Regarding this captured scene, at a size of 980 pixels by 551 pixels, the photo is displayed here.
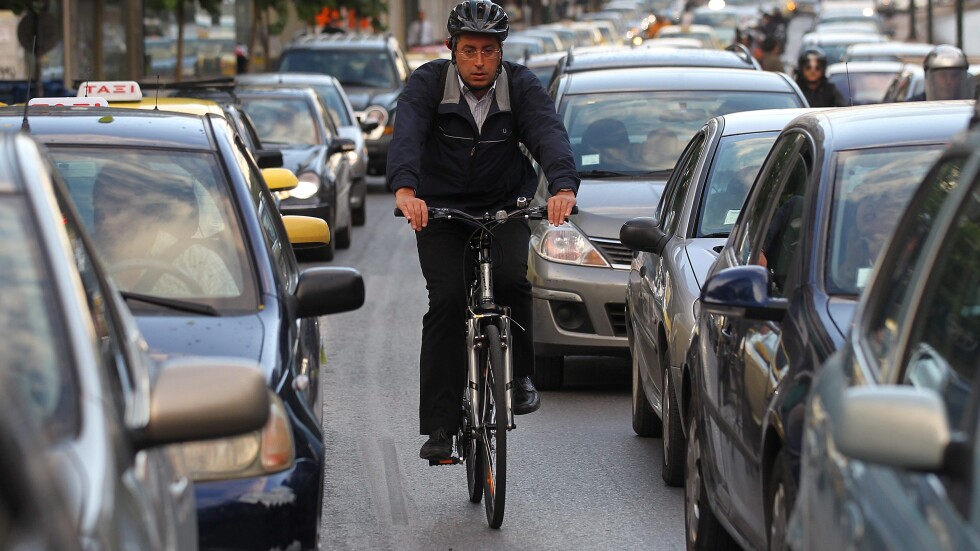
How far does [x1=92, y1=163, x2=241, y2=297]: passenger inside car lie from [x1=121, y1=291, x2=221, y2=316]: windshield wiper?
0.11 meters

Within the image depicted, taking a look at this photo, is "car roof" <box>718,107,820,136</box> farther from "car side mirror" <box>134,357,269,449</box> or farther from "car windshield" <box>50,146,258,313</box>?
"car side mirror" <box>134,357,269,449</box>

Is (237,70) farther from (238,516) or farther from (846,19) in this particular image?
(238,516)

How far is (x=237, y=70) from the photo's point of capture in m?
38.3

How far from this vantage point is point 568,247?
10.1 m

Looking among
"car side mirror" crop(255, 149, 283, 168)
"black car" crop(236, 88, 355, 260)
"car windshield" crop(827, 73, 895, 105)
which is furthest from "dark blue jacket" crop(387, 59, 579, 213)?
"car windshield" crop(827, 73, 895, 105)

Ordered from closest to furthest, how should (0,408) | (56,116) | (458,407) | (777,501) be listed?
(0,408)
(777,501)
(56,116)
(458,407)

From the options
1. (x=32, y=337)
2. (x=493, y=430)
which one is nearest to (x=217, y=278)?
(x=493, y=430)

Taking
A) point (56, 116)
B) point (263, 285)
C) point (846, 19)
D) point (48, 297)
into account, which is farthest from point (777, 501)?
point (846, 19)

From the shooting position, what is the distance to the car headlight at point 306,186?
16453mm

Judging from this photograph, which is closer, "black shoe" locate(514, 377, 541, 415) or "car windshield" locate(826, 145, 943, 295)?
"car windshield" locate(826, 145, 943, 295)

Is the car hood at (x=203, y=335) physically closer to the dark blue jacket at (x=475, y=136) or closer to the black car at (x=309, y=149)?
the dark blue jacket at (x=475, y=136)

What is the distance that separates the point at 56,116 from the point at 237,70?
3202 centimetres

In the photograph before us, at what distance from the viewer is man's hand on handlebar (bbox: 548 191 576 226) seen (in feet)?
22.5

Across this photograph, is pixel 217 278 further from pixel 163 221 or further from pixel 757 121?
pixel 757 121
